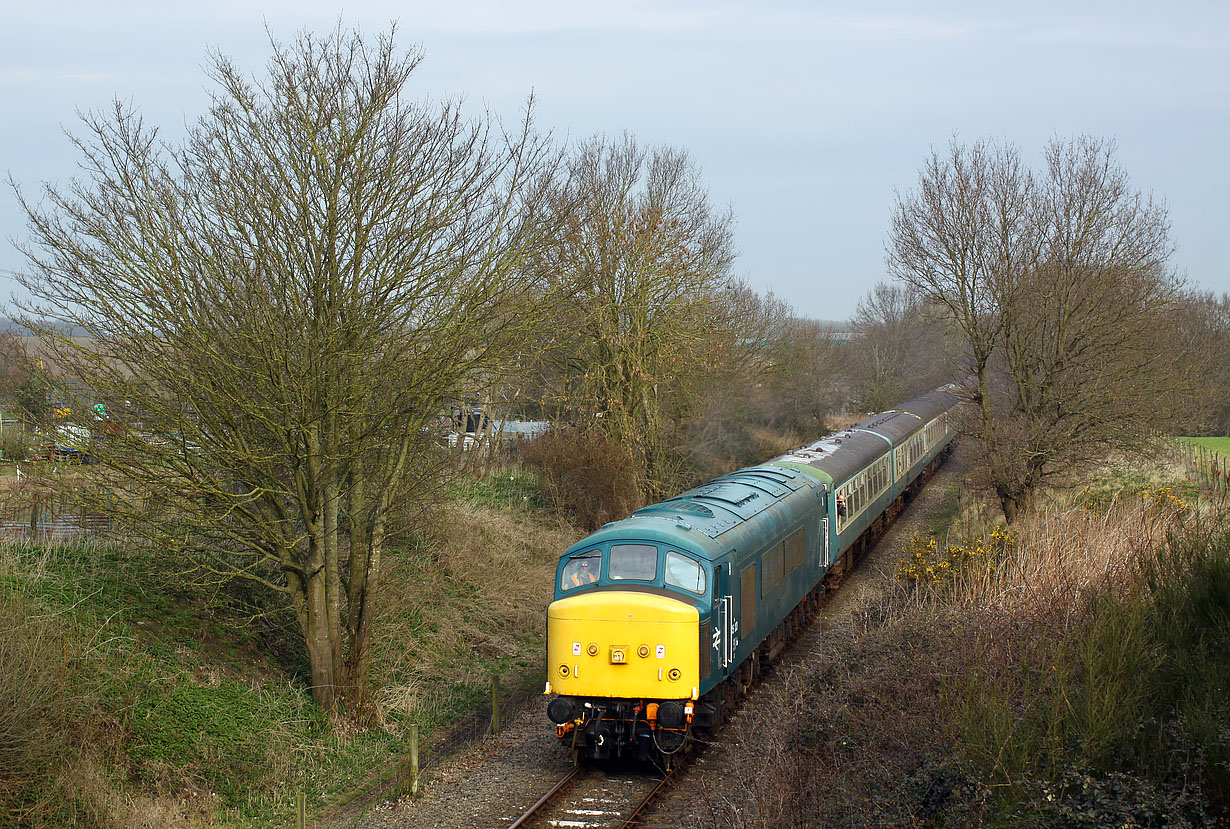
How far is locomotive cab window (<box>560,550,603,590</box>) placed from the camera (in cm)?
1090

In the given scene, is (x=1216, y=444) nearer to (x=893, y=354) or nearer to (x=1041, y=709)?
(x=893, y=354)

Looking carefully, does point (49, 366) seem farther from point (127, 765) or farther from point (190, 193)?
point (127, 765)

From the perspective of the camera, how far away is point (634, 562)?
1078 cm

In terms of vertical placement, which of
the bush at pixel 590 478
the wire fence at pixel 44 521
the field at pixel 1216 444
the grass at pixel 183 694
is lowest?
the grass at pixel 183 694

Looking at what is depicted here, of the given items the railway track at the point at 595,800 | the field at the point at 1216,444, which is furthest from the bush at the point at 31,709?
the field at the point at 1216,444

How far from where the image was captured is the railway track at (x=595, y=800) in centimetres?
929

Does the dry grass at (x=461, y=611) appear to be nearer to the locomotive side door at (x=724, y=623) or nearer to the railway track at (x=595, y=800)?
the railway track at (x=595, y=800)

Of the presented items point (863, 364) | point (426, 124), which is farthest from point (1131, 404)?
point (863, 364)

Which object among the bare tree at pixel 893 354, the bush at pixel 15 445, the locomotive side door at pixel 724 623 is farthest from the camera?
the bare tree at pixel 893 354

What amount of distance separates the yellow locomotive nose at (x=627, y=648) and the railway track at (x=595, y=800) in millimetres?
973

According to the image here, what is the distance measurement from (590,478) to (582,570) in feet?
47.3

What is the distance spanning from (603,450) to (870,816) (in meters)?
Answer: 18.6

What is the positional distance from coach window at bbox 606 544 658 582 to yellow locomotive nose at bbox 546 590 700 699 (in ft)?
0.94

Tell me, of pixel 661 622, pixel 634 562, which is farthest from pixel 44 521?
pixel 661 622
